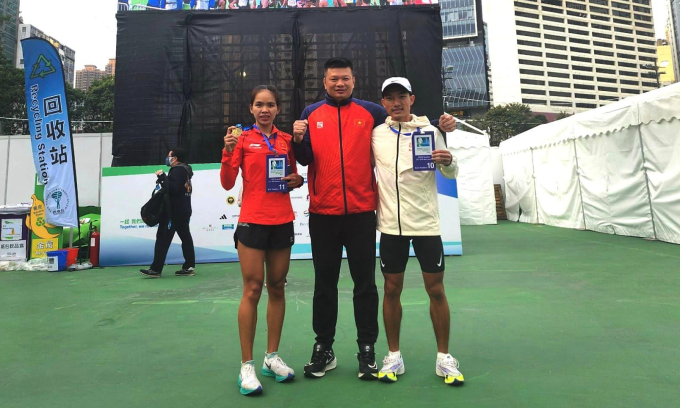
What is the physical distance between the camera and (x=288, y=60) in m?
5.77

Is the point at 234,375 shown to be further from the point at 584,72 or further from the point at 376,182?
the point at 584,72

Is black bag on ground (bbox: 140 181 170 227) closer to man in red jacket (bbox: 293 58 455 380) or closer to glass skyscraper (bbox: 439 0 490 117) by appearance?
A: man in red jacket (bbox: 293 58 455 380)

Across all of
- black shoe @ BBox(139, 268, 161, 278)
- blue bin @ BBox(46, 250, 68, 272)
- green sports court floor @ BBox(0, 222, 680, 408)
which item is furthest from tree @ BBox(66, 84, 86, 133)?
green sports court floor @ BBox(0, 222, 680, 408)

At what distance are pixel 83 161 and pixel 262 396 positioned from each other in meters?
13.5

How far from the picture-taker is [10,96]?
70.5ft

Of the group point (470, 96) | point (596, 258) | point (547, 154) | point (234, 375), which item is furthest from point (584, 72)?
point (234, 375)

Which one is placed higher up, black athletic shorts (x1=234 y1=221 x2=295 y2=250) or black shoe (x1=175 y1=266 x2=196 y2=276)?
black athletic shorts (x1=234 y1=221 x2=295 y2=250)

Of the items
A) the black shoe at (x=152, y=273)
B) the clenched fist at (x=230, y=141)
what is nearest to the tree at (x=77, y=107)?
the black shoe at (x=152, y=273)

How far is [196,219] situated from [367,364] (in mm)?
4694

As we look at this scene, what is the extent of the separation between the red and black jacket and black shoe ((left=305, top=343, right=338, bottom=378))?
0.69 m

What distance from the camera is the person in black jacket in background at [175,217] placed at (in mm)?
4836

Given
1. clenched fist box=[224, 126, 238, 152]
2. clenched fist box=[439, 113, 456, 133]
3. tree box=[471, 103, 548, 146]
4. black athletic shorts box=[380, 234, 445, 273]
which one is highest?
tree box=[471, 103, 548, 146]

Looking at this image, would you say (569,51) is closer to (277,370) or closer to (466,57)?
(466,57)

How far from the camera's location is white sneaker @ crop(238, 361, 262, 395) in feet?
5.47
